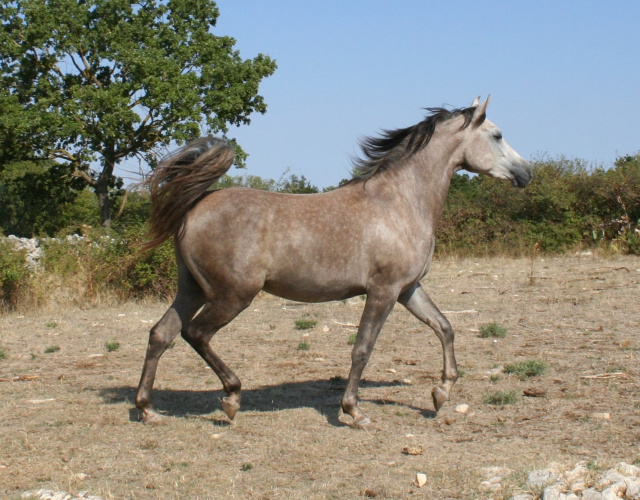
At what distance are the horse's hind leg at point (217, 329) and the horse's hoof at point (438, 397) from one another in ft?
5.61

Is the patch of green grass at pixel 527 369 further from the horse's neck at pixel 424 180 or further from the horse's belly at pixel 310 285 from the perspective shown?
the horse's belly at pixel 310 285

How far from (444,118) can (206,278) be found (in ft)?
8.83

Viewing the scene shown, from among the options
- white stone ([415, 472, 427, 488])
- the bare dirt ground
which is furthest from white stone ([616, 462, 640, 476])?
white stone ([415, 472, 427, 488])

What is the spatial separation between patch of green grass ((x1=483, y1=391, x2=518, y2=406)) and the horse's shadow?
1.94 feet

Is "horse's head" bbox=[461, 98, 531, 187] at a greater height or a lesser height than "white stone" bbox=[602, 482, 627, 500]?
greater

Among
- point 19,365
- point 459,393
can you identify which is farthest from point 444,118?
point 19,365

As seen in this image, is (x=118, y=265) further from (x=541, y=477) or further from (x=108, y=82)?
(x=108, y=82)

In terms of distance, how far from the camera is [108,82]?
35.5 metres

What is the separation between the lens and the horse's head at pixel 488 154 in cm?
696

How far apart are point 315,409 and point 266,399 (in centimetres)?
71

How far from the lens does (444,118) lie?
7.03m

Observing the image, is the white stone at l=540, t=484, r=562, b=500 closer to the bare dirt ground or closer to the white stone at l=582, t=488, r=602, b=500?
the white stone at l=582, t=488, r=602, b=500

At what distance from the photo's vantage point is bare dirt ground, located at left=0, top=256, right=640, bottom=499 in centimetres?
502

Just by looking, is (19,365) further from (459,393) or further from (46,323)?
(459,393)
